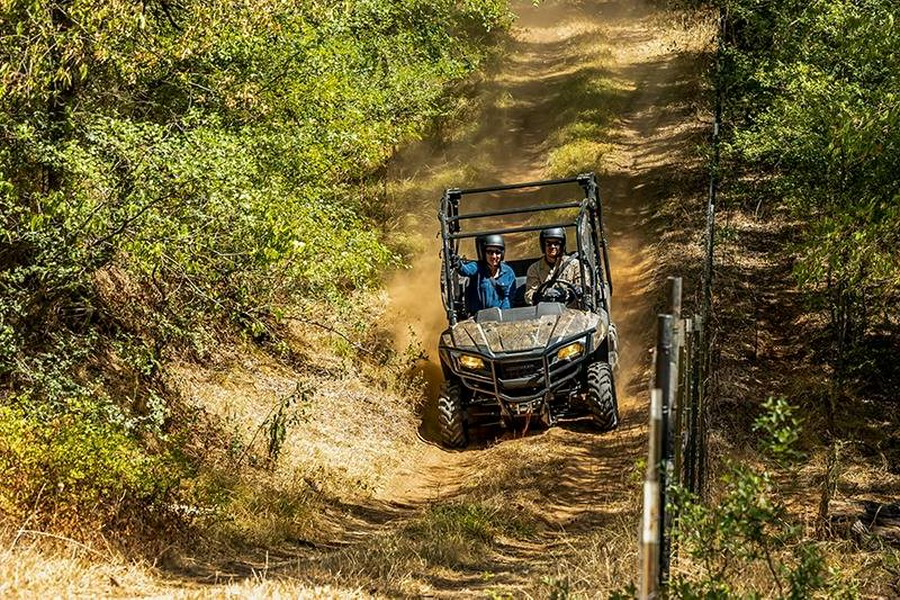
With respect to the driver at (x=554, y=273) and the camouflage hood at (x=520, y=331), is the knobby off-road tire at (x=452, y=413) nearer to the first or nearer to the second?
the camouflage hood at (x=520, y=331)

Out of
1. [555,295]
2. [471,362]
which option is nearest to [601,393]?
[555,295]

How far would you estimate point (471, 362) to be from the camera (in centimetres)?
1202

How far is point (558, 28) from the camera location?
128 ft

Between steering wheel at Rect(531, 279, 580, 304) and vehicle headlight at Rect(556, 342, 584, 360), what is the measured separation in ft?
2.61

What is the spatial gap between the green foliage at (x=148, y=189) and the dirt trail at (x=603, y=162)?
3016 mm

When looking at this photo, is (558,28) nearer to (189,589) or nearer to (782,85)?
(782,85)

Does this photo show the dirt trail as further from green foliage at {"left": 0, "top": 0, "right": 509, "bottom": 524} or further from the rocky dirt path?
green foliage at {"left": 0, "top": 0, "right": 509, "bottom": 524}

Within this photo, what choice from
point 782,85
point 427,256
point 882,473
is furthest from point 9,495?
point 427,256

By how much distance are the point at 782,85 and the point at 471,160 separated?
13.0 meters

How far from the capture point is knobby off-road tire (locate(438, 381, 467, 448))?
12586 millimetres

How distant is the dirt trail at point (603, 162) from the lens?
12281mm

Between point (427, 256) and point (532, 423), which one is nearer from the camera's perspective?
point (532, 423)

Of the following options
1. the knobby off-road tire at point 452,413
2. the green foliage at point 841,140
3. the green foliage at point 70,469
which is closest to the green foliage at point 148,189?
the green foliage at point 70,469

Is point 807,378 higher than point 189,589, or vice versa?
point 189,589
